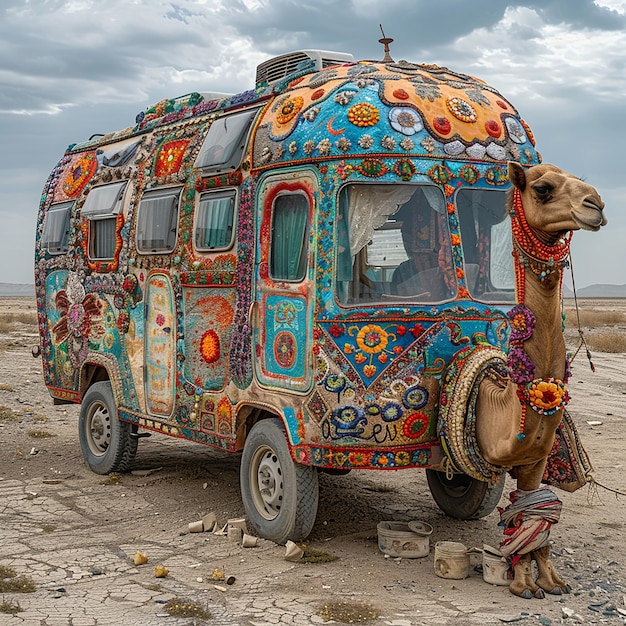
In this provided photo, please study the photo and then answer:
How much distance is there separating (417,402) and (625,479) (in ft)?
14.3

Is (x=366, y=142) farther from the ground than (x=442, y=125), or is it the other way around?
(x=442, y=125)

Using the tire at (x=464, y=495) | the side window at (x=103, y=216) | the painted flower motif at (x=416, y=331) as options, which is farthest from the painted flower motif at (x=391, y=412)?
the side window at (x=103, y=216)

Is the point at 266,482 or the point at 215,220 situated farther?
the point at 215,220

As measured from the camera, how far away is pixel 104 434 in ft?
33.5

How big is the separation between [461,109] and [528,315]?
2073 millimetres

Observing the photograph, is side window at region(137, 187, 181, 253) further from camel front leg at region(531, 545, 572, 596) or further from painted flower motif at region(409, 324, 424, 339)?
camel front leg at region(531, 545, 572, 596)

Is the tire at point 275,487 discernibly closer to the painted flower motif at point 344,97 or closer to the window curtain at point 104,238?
the painted flower motif at point 344,97

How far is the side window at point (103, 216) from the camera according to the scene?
9922 mm

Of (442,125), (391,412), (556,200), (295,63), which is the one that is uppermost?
(295,63)

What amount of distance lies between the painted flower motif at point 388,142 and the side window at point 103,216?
12.9 ft

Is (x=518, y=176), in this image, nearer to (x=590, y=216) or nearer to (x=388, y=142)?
(x=590, y=216)

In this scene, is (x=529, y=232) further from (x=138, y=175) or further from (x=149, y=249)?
(x=138, y=175)

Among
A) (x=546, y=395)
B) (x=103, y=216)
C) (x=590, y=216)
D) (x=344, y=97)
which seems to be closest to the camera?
(x=590, y=216)

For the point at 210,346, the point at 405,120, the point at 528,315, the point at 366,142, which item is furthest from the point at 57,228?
the point at 528,315
